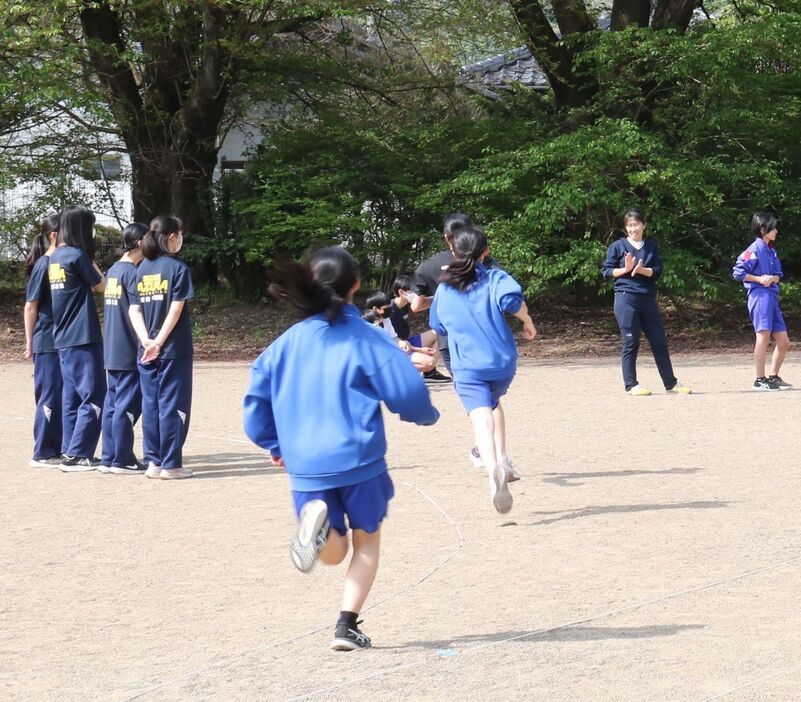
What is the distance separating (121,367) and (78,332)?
1.32ft

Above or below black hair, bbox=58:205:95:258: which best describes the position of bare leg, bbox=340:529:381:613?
below

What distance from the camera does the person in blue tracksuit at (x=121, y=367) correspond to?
29.1ft

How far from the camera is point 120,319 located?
8.86 meters

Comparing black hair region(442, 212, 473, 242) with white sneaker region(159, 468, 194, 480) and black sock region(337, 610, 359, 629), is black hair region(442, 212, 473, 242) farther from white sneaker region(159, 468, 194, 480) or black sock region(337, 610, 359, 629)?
black sock region(337, 610, 359, 629)

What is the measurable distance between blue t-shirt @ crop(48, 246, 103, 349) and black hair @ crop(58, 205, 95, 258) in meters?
0.05

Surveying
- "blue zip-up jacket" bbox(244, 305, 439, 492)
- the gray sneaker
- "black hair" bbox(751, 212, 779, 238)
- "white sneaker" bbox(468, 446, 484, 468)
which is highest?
"black hair" bbox(751, 212, 779, 238)

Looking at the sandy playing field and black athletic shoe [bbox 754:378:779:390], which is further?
black athletic shoe [bbox 754:378:779:390]

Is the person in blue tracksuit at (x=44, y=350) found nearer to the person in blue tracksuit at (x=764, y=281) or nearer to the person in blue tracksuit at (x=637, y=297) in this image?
the person in blue tracksuit at (x=637, y=297)

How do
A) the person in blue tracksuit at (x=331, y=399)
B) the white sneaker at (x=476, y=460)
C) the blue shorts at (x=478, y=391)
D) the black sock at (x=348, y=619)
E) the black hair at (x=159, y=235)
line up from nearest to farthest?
the person in blue tracksuit at (x=331, y=399) → the black sock at (x=348, y=619) → the blue shorts at (x=478, y=391) → the white sneaker at (x=476, y=460) → the black hair at (x=159, y=235)

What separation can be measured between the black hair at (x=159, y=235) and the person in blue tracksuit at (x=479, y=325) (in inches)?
85.9

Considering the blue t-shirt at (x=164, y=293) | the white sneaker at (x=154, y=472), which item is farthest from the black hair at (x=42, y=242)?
the white sneaker at (x=154, y=472)

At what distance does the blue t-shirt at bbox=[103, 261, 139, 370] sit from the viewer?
28.9 ft

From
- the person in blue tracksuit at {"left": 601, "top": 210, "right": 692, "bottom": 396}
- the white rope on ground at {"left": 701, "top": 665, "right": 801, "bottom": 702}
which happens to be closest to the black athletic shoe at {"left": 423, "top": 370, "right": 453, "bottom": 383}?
the person in blue tracksuit at {"left": 601, "top": 210, "right": 692, "bottom": 396}

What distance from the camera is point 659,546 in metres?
6.42
